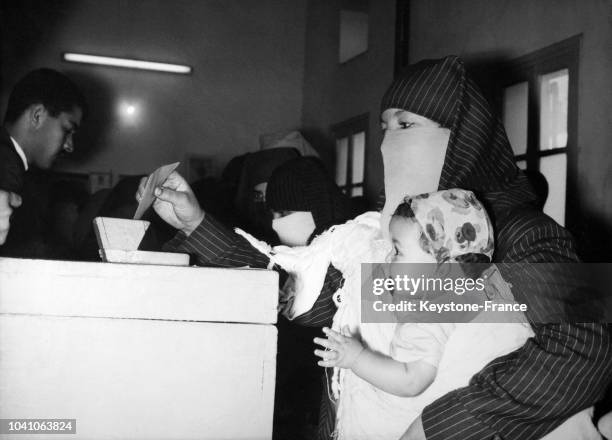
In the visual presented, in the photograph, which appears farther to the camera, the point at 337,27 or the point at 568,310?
the point at 337,27

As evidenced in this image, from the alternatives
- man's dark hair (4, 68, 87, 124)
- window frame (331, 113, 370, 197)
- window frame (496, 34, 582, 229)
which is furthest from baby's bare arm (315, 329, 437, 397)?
window frame (331, 113, 370, 197)

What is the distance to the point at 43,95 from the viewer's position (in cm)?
251

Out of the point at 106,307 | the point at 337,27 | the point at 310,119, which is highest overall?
the point at 337,27

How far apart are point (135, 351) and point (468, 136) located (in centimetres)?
83

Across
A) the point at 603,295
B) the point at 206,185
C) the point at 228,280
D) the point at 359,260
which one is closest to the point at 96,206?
the point at 206,185

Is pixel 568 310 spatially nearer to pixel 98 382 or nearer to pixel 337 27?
pixel 98 382

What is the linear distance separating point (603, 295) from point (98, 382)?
96 cm

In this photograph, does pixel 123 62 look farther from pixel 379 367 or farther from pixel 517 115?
pixel 379 367

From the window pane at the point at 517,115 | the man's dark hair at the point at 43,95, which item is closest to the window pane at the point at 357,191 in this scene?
the window pane at the point at 517,115

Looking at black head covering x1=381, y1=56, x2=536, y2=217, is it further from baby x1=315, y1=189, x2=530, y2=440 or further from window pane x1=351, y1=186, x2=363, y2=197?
window pane x1=351, y1=186, x2=363, y2=197

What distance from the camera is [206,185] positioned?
427cm

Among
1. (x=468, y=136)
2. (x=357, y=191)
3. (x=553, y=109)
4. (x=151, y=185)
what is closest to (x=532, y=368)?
(x=468, y=136)

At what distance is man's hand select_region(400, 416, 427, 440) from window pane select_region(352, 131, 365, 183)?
189 inches

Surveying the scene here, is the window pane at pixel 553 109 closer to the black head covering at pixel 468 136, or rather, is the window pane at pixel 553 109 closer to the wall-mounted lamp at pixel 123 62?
the black head covering at pixel 468 136
